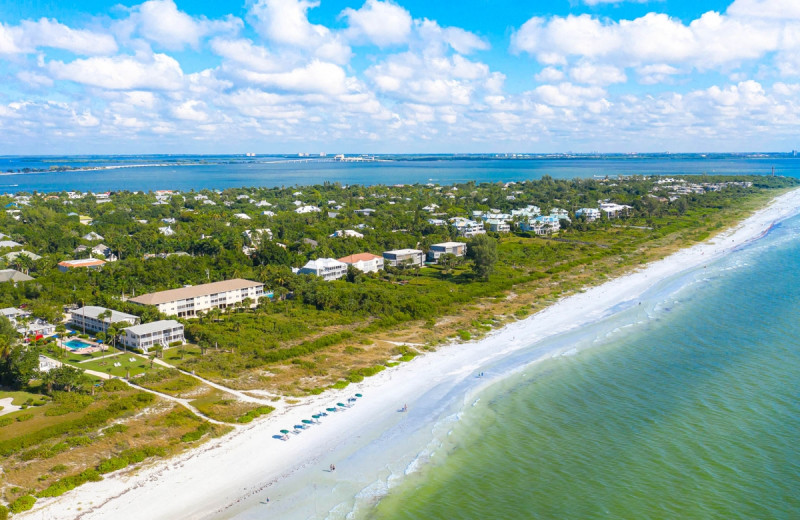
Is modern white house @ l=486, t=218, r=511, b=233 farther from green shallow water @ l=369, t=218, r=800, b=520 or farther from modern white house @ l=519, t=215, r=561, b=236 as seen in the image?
green shallow water @ l=369, t=218, r=800, b=520

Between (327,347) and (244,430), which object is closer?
(244,430)

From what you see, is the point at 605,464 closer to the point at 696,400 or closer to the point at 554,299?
the point at 696,400

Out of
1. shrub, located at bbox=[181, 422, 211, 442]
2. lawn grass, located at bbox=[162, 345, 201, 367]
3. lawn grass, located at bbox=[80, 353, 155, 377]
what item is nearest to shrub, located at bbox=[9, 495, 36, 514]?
shrub, located at bbox=[181, 422, 211, 442]

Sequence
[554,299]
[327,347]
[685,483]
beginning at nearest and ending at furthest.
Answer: [685,483], [327,347], [554,299]

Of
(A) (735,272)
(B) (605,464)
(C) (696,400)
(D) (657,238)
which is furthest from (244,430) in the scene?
(D) (657,238)

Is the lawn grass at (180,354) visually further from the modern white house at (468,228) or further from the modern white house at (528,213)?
the modern white house at (528,213)

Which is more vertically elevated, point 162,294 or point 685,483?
point 162,294

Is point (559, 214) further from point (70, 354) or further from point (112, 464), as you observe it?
point (112, 464)
